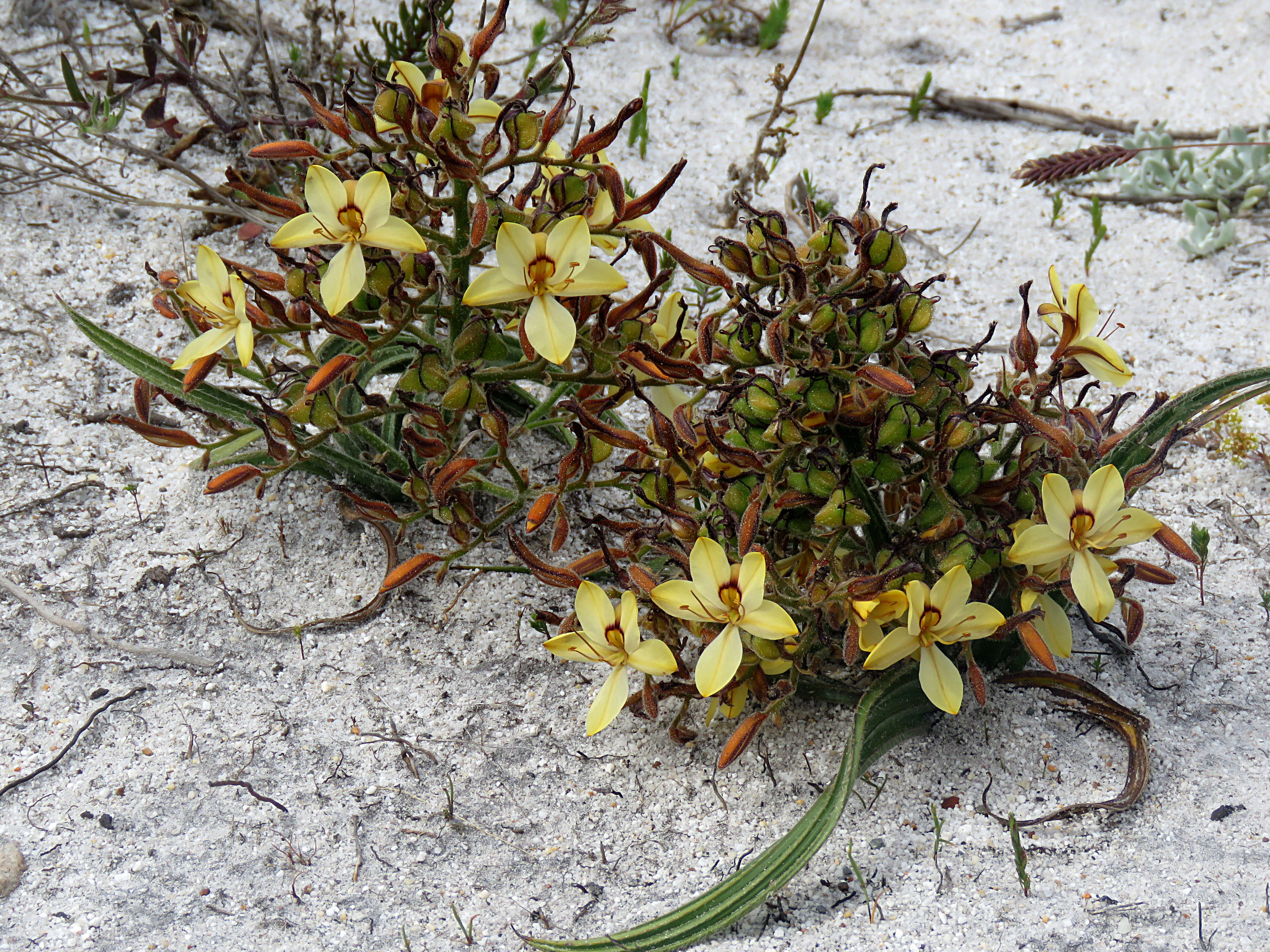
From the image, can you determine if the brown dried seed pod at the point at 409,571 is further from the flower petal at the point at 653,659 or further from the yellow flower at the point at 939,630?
the yellow flower at the point at 939,630

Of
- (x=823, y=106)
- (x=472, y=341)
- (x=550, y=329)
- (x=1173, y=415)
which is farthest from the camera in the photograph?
(x=823, y=106)

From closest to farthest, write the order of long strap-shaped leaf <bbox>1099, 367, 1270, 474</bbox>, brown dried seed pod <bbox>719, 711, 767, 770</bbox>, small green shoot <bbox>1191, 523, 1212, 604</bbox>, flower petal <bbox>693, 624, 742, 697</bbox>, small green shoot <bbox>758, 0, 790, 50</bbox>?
flower petal <bbox>693, 624, 742, 697</bbox>, brown dried seed pod <bbox>719, 711, 767, 770</bbox>, long strap-shaped leaf <bbox>1099, 367, 1270, 474</bbox>, small green shoot <bbox>1191, 523, 1212, 604</bbox>, small green shoot <bbox>758, 0, 790, 50</bbox>

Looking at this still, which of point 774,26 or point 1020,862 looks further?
point 774,26

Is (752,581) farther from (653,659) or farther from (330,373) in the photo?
(330,373)

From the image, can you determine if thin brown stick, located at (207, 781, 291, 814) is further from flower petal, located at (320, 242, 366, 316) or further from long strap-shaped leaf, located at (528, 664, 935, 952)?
flower petal, located at (320, 242, 366, 316)

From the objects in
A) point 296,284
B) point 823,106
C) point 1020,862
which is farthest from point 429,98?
point 823,106

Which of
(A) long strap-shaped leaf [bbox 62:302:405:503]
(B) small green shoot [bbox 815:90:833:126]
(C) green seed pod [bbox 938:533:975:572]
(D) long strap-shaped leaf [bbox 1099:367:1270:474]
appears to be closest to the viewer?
(C) green seed pod [bbox 938:533:975:572]

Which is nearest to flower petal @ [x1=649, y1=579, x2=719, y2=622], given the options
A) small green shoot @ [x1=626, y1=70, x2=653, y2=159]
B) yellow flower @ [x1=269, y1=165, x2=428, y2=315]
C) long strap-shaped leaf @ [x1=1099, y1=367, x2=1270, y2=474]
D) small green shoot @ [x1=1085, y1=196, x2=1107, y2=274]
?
yellow flower @ [x1=269, y1=165, x2=428, y2=315]
